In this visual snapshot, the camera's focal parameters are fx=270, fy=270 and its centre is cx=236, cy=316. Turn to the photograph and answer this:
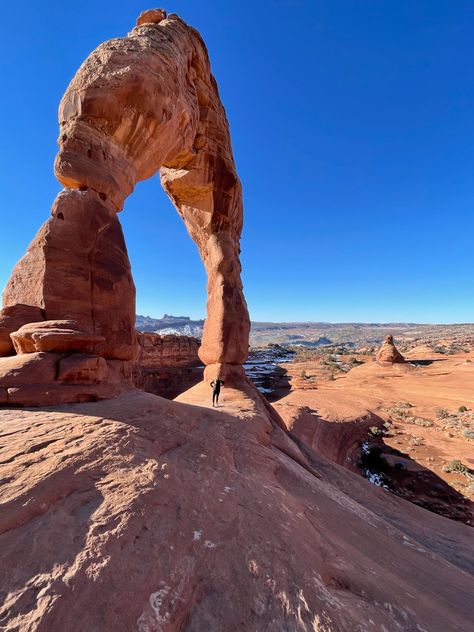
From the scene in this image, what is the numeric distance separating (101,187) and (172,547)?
5.38 metres

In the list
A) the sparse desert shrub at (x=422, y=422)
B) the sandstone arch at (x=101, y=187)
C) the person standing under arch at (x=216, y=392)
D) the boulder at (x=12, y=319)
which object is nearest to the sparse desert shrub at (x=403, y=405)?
the sparse desert shrub at (x=422, y=422)

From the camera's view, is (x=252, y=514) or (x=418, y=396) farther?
(x=418, y=396)

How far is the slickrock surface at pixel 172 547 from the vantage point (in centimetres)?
146

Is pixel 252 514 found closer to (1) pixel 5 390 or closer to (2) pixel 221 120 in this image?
(1) pixel 5 390

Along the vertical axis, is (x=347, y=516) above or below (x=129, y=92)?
below

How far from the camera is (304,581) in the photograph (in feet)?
6.12

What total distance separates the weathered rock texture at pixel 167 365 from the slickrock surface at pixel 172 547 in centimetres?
1804

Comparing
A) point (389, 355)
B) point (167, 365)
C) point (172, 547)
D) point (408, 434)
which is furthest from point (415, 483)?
point (389, 355)

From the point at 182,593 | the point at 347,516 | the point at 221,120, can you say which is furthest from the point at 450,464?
the point at 221,120

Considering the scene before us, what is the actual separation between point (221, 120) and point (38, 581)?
1102 cm

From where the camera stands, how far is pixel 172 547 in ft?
6.01

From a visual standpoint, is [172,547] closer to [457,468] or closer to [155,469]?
[155,469]

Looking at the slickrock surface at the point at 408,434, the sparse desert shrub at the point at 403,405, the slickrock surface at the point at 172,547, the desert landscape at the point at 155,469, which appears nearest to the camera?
the slickrock surface at the point at 172,547

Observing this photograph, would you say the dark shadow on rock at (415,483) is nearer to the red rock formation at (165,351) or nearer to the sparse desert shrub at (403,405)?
the sparse desert shrub at (403,405)
